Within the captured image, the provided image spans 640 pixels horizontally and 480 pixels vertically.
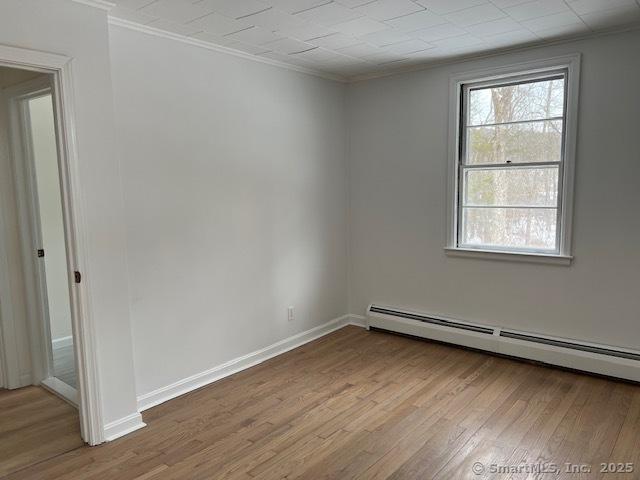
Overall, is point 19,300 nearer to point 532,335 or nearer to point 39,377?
point 39,377

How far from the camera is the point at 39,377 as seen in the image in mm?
3561

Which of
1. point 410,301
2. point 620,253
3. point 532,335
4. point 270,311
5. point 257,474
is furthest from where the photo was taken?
point 410,301

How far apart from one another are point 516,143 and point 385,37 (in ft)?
4.55

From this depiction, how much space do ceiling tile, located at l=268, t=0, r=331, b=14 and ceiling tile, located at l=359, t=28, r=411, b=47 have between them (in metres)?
0.67

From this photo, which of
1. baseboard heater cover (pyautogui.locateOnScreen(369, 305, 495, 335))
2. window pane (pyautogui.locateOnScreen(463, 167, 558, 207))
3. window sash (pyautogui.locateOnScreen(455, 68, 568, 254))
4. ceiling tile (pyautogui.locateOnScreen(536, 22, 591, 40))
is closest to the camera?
ceiling tile (pyautogui.locateOnScreen(536, 22, 591, 40))

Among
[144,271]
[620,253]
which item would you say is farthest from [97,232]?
[620,253]

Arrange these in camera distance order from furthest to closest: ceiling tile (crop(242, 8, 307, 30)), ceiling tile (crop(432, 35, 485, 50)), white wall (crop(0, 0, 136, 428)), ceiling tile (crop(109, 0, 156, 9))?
1. ceiling tile (crop(432, 35, 485, 50))
2. ceiling tile (crop(242, 8, 307, 30))
3. ceiling tile (crop(109, 0, 156, 9))
4. white wall (crop(0, 0, 136, 428))

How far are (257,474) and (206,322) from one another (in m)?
1.34

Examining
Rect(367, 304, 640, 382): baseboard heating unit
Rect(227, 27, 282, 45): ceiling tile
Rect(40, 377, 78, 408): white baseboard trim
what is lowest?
Rect(40, 377, 78, 408): white baseboard trim

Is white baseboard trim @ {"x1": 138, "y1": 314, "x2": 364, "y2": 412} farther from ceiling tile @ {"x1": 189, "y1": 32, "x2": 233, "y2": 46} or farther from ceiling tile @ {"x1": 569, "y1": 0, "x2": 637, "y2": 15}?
ceiling tile @ {"x1": 569, "y1": 0, "x2": 637, "y2": 15}

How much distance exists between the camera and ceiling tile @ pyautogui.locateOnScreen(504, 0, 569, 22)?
8.86ft

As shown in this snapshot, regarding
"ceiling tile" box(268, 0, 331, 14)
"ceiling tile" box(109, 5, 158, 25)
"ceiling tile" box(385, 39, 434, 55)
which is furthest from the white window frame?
"ceiling tile" box(109, 5, 158, 25)

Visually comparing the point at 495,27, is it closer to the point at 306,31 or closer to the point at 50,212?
the point at 306,31

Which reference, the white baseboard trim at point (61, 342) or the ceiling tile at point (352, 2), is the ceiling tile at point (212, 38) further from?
the white baseboard trim at point (61, 342)
